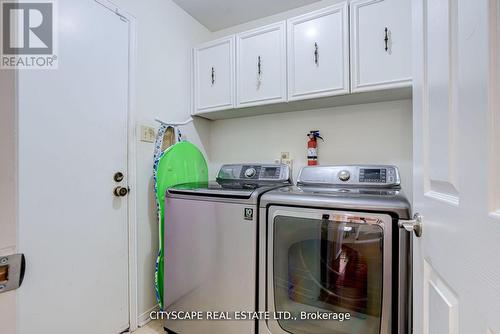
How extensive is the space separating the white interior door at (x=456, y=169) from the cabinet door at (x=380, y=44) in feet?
2.92

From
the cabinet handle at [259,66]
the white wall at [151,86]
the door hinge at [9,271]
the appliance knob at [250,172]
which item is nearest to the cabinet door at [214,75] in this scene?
the white wall at [151,86]

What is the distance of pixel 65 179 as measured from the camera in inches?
53.3

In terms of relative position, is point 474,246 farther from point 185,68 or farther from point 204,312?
point 185,68

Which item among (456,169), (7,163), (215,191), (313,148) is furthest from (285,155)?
(7,163)

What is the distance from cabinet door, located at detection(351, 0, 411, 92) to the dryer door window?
3.27 feet

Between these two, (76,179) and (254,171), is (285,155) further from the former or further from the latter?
(76,179)

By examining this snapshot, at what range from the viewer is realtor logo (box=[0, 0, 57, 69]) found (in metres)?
1.15

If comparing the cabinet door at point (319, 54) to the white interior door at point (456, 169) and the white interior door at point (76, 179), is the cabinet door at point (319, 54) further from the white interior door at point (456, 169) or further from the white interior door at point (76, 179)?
the white interior door at point (76, 179)

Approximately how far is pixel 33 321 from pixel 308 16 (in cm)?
250

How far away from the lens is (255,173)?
6.63 feet

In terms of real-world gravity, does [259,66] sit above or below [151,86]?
above

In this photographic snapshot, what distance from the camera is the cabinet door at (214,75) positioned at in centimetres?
210

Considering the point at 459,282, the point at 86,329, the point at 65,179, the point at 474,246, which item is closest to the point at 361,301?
the point at 459,282

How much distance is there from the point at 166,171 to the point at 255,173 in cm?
71
